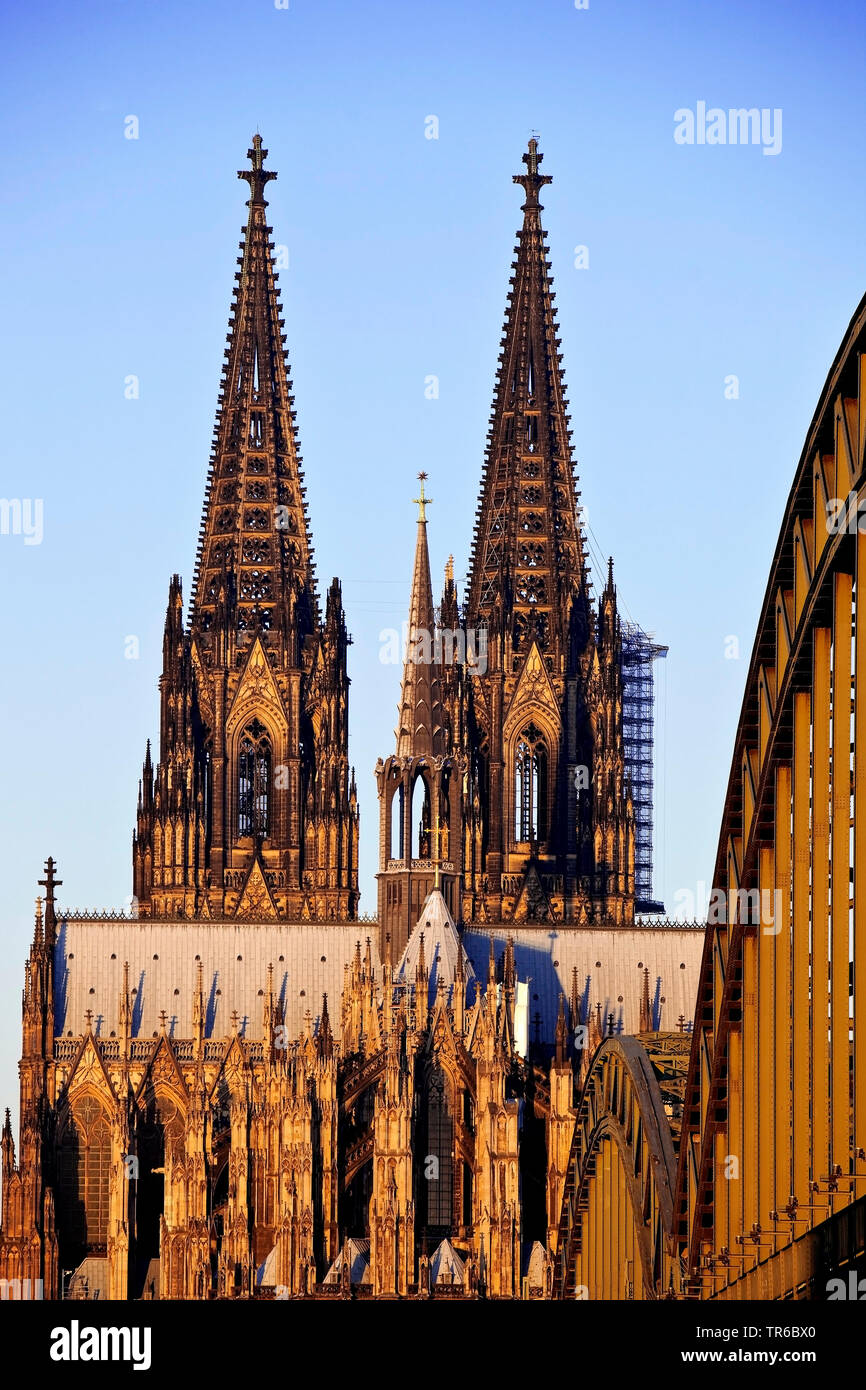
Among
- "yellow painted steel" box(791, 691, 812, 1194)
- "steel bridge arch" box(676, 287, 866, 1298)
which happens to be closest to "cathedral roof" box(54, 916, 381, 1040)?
"steel bridge arch" box(676, 287, 866, 1298)

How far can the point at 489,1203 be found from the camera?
318 ft

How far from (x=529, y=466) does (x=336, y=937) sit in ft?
65.9

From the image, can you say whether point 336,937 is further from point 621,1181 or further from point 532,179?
point 621,1181

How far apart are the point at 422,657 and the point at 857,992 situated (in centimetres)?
7957

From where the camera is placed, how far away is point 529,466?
127m

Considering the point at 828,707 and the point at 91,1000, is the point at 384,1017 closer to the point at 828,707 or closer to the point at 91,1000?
the point at 91,1000

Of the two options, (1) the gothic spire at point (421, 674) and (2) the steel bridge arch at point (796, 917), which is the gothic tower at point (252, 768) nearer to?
(1) the gothic spire at point (421, 674)

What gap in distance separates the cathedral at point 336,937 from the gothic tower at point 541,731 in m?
0.12

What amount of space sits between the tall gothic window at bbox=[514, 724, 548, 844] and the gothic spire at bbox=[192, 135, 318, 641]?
9.24 m

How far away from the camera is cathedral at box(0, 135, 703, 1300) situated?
99.5 meters

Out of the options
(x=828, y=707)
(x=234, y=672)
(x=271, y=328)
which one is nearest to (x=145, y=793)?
(x=234, y=672)

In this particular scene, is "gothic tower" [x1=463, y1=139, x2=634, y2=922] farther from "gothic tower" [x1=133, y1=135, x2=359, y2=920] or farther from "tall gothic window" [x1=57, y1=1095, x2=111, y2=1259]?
"tall gothic window" [x1=57, y1=1095, x2=111, y2=1259]
